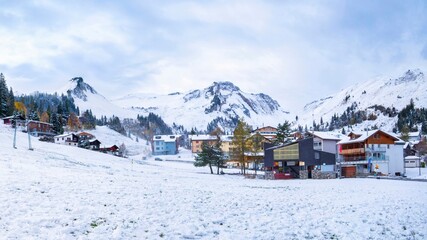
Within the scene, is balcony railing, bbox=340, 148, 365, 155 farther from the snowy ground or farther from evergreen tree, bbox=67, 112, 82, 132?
evergreen tree, bbox=67, 112, 82, 132

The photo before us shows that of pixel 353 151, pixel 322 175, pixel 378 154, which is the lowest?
pixel 322 175

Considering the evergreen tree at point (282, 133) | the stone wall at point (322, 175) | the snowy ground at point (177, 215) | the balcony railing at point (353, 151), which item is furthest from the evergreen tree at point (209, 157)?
the snowy ground at point (177, 215)

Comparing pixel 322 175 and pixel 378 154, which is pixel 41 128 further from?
pixel 378 154

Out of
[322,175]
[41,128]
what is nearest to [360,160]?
[322,175]

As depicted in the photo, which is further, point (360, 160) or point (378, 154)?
point (360, 160)

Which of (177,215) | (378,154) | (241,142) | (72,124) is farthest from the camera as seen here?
(72,124)

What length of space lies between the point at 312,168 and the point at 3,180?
57.9 m

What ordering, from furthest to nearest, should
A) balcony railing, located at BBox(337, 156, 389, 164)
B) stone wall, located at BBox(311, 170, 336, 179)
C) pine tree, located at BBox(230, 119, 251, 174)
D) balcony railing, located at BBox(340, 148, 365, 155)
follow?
balcony railing, located at BBox(340, 148, 365, 155) < balcony railing, located at BBox(337, 156, 389, 164) < pine tree, located at BBox(230, 119, 251, 174) < stone wall, located at BBox(311, 170, 336, 179)

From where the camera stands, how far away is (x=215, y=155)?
260ft

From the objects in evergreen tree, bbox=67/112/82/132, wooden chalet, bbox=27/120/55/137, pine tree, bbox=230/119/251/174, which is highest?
evergreen tree, bbox=67/112/82/132

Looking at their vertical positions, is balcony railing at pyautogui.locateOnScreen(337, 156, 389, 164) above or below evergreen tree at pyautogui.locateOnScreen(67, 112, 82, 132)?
below

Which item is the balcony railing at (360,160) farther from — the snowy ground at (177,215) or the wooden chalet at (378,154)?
the snowy ground at (177,215)

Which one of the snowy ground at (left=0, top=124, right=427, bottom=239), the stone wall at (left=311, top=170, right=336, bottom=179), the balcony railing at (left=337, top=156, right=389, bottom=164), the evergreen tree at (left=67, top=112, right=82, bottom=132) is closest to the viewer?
the snowy ground at (left=0, top=124, right=427, bottom=239)

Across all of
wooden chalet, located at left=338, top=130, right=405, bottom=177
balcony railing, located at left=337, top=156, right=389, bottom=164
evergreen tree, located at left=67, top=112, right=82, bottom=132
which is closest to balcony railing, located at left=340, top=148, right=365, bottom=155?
wooden chalet, located at left=338, top=130, right=405, bottom=177
